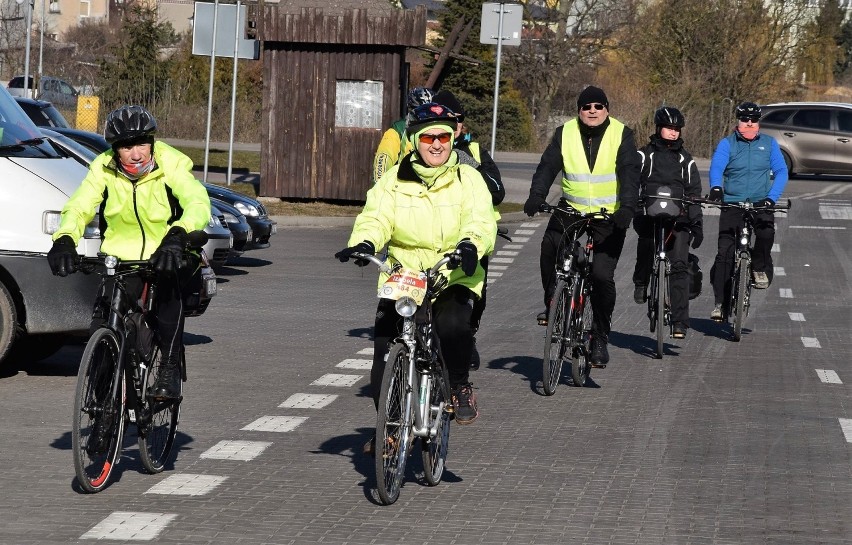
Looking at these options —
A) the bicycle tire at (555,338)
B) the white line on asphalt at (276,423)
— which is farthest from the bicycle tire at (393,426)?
the bicycle tire at (555,338)

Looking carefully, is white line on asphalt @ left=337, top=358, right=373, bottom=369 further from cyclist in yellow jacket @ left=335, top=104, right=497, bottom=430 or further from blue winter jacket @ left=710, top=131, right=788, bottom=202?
blue winter jacket @ left=710, top=131, right=788, bottom=202

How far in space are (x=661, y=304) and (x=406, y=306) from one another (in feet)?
18.6

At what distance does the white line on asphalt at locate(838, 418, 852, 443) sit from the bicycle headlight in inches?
127

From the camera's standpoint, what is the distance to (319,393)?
33.1 feet

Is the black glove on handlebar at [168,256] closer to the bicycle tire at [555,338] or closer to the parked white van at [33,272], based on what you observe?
the parked white van at [33,272]

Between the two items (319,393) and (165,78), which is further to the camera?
(165,78)

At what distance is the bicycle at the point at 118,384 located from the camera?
6879mm

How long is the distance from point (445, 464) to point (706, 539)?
175cm

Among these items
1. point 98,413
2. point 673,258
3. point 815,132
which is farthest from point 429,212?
point 815,132

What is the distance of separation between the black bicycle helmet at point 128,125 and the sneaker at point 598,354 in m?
4.32

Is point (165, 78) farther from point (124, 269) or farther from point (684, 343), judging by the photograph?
point (124, 269)

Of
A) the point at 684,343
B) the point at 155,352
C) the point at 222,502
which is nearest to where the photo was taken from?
the point at 222,502

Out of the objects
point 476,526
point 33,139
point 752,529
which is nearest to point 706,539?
point 752,529

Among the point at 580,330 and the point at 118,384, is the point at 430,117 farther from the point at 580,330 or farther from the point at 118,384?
the point at 580,330
